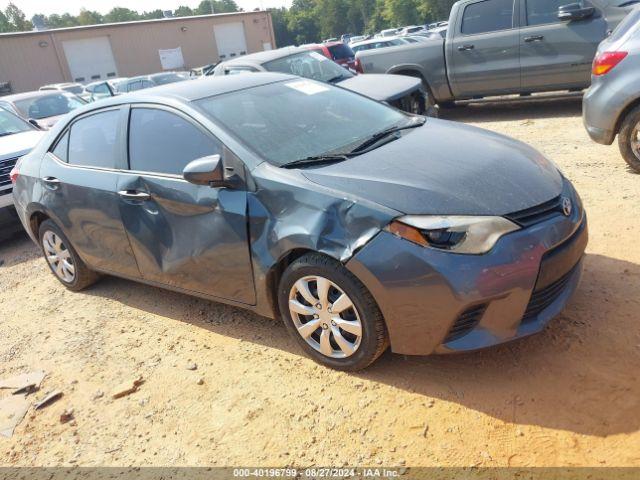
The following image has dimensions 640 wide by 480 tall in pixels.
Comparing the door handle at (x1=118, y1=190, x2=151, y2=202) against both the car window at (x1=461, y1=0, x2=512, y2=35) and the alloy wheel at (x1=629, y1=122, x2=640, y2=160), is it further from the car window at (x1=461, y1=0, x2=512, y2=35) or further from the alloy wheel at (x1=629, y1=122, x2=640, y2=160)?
the car window at (x1=461, y1=0, x2=512, y2=35)

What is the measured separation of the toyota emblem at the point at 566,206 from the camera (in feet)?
9.22

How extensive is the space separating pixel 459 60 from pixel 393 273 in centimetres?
724

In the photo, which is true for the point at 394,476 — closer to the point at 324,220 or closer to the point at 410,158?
the point at 324,220

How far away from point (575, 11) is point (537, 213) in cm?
620

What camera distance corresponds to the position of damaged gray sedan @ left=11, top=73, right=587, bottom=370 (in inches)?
102

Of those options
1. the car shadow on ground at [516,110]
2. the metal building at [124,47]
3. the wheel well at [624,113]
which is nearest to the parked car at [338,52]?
the car shadow on ground at [516,110]

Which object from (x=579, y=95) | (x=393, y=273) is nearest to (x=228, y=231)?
(x=393, y=273)

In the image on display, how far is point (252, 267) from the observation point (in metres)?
3.17

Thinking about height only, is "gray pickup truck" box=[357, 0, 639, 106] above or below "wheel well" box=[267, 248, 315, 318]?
above

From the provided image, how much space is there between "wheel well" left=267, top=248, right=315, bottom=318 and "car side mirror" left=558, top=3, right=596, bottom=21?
6580 mm

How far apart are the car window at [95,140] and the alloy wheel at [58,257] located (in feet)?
2.76

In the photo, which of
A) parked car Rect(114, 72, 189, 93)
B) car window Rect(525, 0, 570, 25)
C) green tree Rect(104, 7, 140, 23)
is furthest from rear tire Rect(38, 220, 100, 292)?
green tree Rect(104, 7, 140, 23)

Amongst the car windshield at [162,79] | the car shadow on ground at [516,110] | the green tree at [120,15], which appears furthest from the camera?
the green tree at [120,15]

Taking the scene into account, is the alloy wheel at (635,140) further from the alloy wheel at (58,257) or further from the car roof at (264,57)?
the car roof at (264,57)
